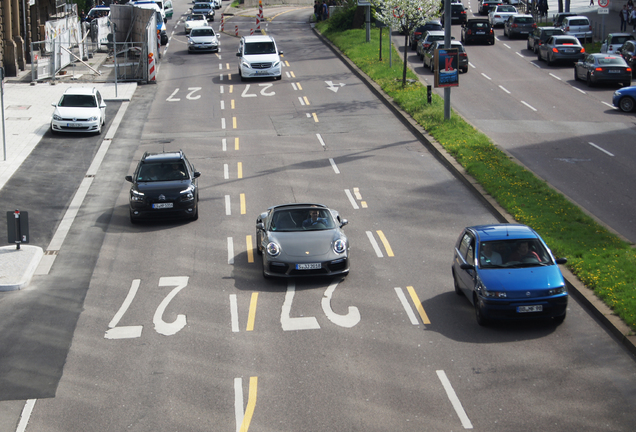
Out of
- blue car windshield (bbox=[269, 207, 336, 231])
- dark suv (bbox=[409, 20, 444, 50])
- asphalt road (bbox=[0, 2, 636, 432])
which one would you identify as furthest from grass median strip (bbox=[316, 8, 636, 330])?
dark suv (bbox=[409, 20, 444, 50])

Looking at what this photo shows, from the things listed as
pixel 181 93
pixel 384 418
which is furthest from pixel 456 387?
pixel 181 93

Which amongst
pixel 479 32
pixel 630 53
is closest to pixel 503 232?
pixel 630 53

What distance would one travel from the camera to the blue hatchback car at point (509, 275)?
489 inches

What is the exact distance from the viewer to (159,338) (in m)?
12.9

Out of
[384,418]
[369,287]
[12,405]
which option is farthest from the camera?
[369,287]

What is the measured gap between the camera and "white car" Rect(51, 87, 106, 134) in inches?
1158

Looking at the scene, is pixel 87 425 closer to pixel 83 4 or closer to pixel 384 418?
pixel 384 418

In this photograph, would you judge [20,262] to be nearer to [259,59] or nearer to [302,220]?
[302,220]

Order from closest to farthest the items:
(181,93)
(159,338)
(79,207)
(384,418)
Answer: (384,418), (159,338), (79,207), (181,93)

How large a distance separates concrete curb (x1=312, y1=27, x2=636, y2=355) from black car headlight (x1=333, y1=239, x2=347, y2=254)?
4.33 metres

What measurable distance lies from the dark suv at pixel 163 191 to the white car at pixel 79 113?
10.1 metres

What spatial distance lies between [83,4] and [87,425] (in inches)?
2774

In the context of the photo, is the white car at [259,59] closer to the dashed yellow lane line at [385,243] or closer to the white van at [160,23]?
the white van at [160,23]

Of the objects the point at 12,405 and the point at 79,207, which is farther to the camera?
the point at 79,207
